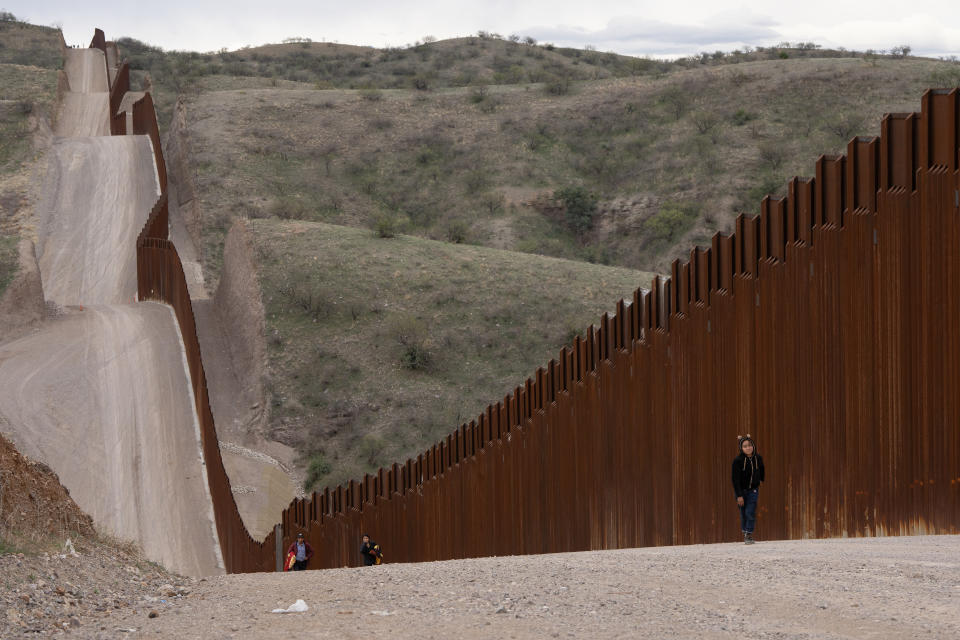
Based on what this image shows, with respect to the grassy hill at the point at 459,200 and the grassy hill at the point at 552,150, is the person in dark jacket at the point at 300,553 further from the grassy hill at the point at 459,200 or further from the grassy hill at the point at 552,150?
the grassy hill at the point at 552,150

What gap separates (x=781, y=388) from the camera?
1267 cm

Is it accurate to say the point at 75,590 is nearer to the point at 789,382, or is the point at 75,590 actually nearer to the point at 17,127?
the point at 789,382

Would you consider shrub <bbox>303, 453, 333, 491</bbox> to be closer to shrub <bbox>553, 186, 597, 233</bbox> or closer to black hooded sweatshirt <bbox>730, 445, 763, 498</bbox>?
black hooded sweatshirt <bbox>730, 445, 763, 498</bbox>

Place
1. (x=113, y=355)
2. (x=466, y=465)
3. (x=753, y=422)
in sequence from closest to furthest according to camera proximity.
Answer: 1. (x=753, y=422)
2. (x=466, y=465)
3. (x=113, y=355)

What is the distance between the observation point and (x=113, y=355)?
2942cm

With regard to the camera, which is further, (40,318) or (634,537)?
(40,318)

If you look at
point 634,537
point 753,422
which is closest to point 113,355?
point 634,537

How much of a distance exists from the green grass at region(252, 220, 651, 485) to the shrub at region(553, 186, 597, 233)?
15.5 meters

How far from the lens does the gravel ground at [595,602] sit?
5.98 metres

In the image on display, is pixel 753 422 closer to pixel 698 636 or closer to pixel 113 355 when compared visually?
pixel 698 636

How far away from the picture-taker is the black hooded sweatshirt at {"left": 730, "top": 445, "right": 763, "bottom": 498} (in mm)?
11922

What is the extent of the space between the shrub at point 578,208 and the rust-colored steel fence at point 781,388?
134 ft

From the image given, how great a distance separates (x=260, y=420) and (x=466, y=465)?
16.3 m

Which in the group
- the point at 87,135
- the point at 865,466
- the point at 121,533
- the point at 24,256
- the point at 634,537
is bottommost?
the point at 121,533
